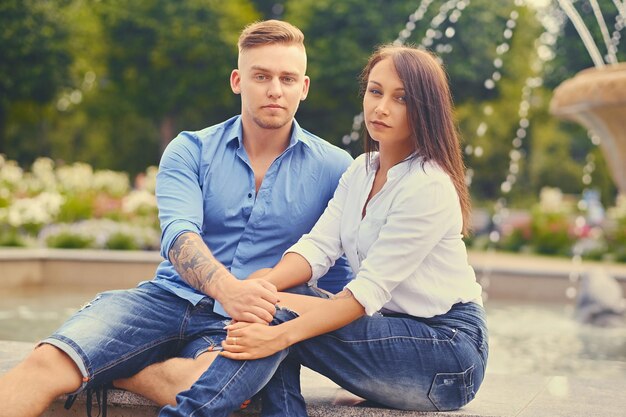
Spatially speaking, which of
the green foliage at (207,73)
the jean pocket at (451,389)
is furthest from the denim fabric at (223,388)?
the green foliage at (207,73)

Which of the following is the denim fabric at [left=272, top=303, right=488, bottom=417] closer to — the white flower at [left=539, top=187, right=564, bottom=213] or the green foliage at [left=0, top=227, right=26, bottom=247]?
the green foliage at [left=0, top=227, right=26, bottom=247]

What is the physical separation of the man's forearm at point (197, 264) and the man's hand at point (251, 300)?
0.09 meters

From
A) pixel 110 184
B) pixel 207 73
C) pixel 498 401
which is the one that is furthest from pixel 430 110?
pixel 207 73

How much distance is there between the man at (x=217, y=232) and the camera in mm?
3307

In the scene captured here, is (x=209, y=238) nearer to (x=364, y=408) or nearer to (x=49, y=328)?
(x=364, y=408)

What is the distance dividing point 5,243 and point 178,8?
24.0 m

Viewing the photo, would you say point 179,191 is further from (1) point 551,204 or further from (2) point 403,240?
(1) point 551,204

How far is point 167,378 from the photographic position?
3.37m

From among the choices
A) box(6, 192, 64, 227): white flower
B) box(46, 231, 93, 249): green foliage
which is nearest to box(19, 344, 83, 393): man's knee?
box(46, 231, 93, 249): green foliage

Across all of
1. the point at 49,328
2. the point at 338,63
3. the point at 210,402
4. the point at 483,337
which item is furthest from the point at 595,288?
the point at 338,63

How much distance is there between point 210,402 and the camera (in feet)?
9.98

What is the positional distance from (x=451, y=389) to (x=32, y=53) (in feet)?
99.8

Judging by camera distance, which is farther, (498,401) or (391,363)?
(498,401)

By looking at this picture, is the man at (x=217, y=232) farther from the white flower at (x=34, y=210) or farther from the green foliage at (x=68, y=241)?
the white flower at (x=34, y=210)
